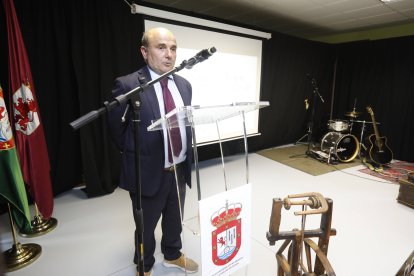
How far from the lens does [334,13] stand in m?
4.34

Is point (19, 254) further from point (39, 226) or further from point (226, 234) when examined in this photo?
point (226, 234)

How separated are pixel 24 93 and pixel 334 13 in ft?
15.8

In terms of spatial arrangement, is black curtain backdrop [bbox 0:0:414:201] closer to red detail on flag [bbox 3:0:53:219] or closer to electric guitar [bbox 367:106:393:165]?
red detail on flag [bbox 3:0:53:219]

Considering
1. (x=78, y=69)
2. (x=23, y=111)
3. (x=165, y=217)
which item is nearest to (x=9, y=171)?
(x=23, y=111)

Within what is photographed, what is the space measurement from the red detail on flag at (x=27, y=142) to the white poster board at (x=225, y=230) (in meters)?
1.83

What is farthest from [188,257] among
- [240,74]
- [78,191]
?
[240,74]

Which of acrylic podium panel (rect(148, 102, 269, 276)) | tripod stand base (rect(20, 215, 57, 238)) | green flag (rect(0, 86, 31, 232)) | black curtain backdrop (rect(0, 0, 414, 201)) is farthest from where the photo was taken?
black curtain backdrop (rect(0, 0, 414, 201))

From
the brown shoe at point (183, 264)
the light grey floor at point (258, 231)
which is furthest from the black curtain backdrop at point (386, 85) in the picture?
the brown shoe at point (183, 264)

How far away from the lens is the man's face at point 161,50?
1337 mm

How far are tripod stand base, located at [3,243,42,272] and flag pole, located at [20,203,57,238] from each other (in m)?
0.20

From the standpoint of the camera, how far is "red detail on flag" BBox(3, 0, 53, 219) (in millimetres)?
1935

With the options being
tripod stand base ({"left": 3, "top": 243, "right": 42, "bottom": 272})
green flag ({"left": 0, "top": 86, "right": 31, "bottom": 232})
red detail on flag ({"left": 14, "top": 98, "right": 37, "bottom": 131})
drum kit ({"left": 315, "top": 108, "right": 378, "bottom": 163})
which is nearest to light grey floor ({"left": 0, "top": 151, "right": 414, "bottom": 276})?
tripod stand base ({"left": 3, "top": 243, "right": 42, "bottom": 272})

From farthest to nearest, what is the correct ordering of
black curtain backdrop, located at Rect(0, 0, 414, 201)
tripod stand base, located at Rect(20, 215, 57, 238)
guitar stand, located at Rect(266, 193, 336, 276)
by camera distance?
black curtain backdrop, located at Rect(0, 0, 414, 201), tripod stand base, located at Rect(20, 215, 57, 238), guitar stand, located at Rect(266, 193, 336, 276)

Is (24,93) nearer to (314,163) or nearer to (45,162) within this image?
(45,162)
